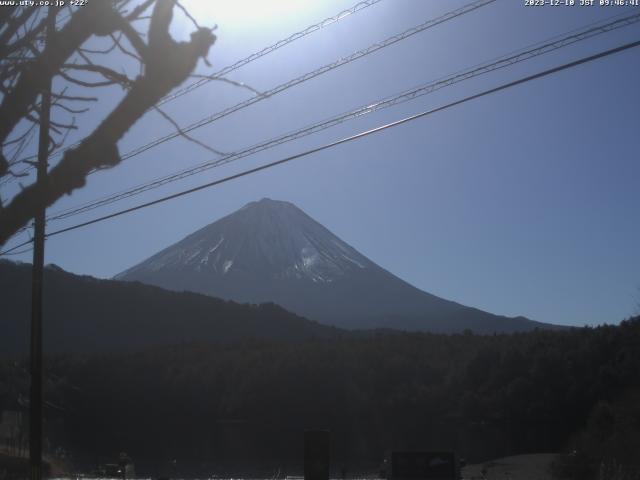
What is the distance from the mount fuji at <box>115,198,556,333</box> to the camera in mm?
171000

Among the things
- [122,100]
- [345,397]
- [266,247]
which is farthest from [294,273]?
[122,100]

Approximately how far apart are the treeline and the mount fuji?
92755mm

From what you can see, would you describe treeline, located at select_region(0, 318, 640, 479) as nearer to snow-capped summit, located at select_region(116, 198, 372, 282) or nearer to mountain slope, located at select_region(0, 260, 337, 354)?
mountain slope, located at select_region(0, 260, 337, 354)

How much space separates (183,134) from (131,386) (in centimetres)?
6496

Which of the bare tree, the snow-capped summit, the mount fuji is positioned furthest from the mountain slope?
the bare tree

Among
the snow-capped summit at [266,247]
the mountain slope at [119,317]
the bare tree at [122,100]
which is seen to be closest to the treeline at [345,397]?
the mountain slope at [119,317]

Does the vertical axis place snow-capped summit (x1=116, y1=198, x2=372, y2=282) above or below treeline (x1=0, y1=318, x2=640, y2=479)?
above

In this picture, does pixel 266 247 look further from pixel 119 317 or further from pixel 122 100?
pixel 122 100

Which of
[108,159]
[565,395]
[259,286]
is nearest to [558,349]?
[565,395]

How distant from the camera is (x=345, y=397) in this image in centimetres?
6394

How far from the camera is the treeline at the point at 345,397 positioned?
4653 cm

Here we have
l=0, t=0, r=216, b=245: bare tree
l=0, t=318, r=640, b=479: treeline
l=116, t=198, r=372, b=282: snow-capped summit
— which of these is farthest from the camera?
l=116, t=198, r=372, b=282: snow-capped summit

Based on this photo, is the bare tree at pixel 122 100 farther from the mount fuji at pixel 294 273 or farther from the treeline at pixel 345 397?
the mount fuji at pixel 294 273

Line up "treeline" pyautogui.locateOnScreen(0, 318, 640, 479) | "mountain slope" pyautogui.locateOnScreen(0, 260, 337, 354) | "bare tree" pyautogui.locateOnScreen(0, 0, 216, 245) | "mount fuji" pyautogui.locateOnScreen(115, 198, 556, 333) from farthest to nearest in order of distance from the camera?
"mount fuji" pyautogui.locateOnScreen(115, 198, 556, 333) → "mountain slope" pyautogui.locateOnScreen(0, 260, 337, 354) → "treeline" pyautogui.locateOnScreen(0, 318, 640, 479) → "bare tree" pyautogui.locateOnScreen(0, 0, 216, 245)
